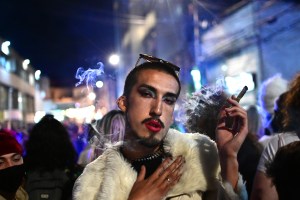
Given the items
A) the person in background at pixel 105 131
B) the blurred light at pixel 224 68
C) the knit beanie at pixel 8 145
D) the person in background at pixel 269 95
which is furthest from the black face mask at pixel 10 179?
the blurred light at pixel 224 68

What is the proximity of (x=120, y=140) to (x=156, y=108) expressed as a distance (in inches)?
25.4

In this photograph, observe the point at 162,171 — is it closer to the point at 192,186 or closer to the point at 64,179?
the point at 192,186

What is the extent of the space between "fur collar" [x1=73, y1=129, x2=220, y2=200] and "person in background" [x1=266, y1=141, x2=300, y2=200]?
0.57 m

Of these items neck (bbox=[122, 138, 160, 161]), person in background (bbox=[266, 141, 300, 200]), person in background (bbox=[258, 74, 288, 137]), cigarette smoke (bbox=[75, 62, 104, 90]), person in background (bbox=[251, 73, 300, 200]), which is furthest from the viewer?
person in background (bbox=[258, 74, 288, 137])

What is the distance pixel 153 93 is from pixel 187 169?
539 millimetres

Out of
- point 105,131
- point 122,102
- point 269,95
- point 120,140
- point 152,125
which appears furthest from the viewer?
point 269,95

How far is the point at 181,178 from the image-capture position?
2312 mm

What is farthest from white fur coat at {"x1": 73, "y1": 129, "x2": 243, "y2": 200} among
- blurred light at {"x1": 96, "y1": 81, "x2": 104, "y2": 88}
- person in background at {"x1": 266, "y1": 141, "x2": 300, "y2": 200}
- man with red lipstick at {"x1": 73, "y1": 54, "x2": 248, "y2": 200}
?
blurred light at {"x1": 96, "y1": 81, "x2": 104, "y2": 88}

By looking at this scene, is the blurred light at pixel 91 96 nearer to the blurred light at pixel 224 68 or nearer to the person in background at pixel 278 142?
the person in background at pixel 278 142

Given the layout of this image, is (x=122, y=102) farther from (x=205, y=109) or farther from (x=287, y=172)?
(x=287, y=172)

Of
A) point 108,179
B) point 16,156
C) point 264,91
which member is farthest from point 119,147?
point 264,91

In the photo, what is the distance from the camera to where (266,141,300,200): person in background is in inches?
67.9

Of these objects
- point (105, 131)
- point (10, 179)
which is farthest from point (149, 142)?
point (10, 179)

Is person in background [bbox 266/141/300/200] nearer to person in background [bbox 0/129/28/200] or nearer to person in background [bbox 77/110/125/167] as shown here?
person in background [bbox 77/110/125/167]
